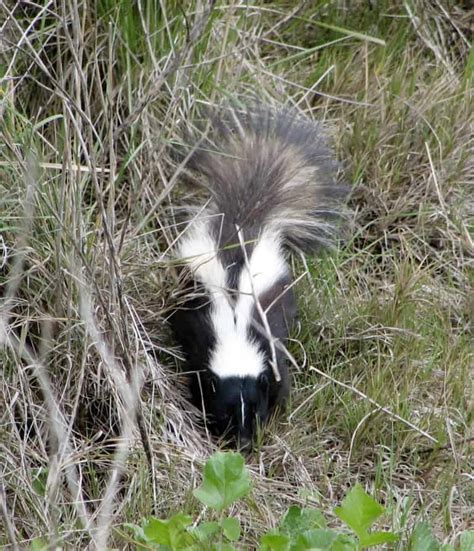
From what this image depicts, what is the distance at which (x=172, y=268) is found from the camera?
Result: 480 cm

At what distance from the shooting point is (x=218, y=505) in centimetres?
341

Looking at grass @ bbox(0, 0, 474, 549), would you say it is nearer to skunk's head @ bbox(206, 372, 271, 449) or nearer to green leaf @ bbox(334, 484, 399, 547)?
skunk's head @ bbox(206, 372, 271, 449)

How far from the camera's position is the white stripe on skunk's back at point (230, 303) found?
4754mm

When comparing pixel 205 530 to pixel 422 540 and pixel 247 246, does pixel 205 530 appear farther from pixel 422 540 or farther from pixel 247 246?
pixel 247 246

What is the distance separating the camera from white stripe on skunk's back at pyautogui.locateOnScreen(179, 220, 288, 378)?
475 cm

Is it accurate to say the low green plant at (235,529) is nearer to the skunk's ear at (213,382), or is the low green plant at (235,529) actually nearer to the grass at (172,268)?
the grass at (172,268)

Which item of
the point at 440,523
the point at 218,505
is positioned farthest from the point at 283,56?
the point at 218,505

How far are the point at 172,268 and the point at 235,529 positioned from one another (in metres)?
1.62

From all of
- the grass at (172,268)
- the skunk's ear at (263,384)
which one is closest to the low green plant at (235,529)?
the grass at (172,268)

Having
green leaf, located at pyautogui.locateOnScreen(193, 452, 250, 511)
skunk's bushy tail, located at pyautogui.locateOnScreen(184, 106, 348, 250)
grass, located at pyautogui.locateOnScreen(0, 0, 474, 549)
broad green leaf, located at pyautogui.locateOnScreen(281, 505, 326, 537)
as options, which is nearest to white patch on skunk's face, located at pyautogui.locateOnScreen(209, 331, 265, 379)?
grass, located at pyautogui.locateOnScreen(0, 0, 474, 549)

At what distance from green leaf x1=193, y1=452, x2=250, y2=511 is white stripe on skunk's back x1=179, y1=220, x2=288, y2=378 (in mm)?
1297

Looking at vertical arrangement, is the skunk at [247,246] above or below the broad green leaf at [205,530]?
below

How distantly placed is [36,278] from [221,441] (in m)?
0.99

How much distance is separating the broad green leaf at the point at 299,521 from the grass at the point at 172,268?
0.91 ft
